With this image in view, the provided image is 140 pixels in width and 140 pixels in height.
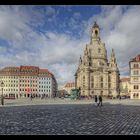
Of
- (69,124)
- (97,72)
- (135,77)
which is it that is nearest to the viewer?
(69,124)

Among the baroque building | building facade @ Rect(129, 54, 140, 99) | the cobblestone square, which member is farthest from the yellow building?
the cobblestone square

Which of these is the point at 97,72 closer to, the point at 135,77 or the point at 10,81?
the point at 135,77

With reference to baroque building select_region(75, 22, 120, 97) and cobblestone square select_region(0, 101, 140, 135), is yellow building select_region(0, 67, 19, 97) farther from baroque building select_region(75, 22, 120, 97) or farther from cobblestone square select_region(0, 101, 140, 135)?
cobblestone square select_region(0, 101, 140, 135)

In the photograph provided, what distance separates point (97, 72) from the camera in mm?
164875

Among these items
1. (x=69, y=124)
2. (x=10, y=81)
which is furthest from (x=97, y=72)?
(x=69, y=124)

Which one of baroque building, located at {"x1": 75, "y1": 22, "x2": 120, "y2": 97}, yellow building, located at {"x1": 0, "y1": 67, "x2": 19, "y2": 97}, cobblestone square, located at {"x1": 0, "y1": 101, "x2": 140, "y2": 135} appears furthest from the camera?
yellow building, located at {"x1": 0, "y1": 67, "x2": 19, "y2": 97}

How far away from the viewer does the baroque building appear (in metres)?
161

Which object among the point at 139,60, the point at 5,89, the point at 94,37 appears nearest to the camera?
the point at 139,60

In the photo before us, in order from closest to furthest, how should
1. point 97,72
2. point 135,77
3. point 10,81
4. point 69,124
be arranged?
1. point 69,124
2. point 135,77
3. point 97,72
4. point 10,81
